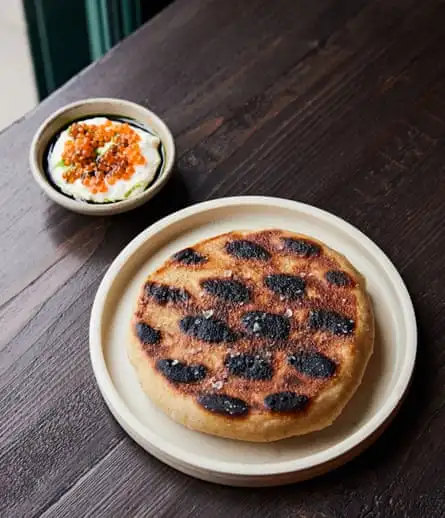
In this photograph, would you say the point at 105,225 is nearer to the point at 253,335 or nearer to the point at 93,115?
the point at 93,115

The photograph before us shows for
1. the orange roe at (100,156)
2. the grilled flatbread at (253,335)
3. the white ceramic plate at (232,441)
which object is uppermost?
the orange roe at (100,156)

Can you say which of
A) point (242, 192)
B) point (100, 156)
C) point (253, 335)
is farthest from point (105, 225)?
point (253, 335)

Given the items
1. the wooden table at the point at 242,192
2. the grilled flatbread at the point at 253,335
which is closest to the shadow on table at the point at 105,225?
the wooden table at the point at 242,192

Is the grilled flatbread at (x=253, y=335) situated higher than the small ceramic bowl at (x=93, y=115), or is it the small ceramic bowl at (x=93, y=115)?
the small ceramic bowl at (x=93, y=115)

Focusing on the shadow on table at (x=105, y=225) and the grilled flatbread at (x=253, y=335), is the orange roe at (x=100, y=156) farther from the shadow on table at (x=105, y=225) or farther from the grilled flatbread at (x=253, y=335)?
the grilled flatbread at (x=253, y=335)

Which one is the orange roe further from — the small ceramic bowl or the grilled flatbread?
the grilled flatbread

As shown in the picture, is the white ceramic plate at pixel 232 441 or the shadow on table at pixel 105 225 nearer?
the white ceramic plate at pixel 232 441
